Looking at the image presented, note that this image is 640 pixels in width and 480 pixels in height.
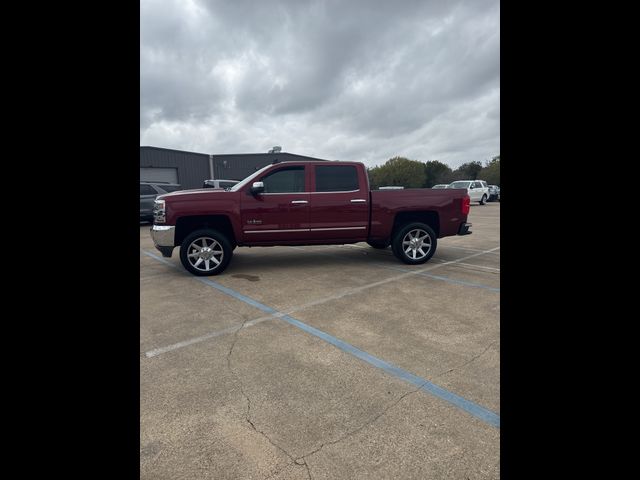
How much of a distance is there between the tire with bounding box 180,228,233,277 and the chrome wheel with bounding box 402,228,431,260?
3.15m

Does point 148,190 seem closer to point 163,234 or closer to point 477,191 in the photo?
point 163,234

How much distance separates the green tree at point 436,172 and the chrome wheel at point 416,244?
2701 inches

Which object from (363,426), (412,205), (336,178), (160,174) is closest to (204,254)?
(336,178)

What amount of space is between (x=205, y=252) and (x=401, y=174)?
231 ft

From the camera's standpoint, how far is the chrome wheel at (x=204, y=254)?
212 inches

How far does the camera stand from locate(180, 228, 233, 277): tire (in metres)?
5.29

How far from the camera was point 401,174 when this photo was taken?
7144 centimetres

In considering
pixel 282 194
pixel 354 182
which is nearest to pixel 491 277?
pixel 354 182

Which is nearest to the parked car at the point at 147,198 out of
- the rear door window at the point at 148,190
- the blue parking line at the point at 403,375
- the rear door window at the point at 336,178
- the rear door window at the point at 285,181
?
the rear door window at the point at 148,190

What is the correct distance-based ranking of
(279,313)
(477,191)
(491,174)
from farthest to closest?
(491,174)
(477,191)
(279,313)

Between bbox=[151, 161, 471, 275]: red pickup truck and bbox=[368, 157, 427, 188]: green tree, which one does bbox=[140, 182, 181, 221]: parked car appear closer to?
bbox=[151, 161, 471, 275]: red pickup truck

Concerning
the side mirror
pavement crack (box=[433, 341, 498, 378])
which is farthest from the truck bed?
pavement crack (box=[433, 341, 498, 378])

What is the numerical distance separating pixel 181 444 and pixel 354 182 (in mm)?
4708
